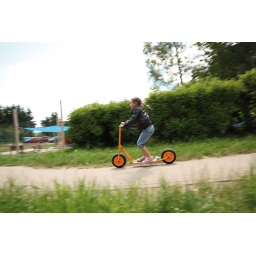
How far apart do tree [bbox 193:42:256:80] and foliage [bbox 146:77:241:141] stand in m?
7.92

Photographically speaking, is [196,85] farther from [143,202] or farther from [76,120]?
[143,202]

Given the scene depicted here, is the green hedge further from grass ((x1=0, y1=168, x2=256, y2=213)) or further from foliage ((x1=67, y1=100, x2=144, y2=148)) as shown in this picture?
grass ((x1=0, y1=168, x2=256, y2=213))

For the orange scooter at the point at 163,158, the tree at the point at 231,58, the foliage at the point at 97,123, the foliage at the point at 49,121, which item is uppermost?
the tree at the point at 231,58

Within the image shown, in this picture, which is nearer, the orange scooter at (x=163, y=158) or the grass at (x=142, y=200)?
the grass at (x=142, y=200)

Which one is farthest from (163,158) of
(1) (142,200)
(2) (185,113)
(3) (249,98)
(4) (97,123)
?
(3) (249,98)

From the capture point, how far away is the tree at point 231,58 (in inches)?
569

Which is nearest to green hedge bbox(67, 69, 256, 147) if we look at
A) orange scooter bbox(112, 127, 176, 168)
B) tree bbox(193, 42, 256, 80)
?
orange scooter bbox(112, 127, 176, 168)

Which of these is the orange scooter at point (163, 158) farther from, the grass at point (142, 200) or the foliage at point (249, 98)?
the foliage at point (249, 98)

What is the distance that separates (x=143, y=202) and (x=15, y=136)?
474 inches

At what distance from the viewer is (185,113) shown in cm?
870

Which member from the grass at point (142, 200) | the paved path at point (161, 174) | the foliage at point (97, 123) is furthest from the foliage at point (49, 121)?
the grass at point (142, 200)

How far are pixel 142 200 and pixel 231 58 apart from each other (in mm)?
16463

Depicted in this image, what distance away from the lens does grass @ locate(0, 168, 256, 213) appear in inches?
91.4

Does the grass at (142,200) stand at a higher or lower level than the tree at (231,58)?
lower
